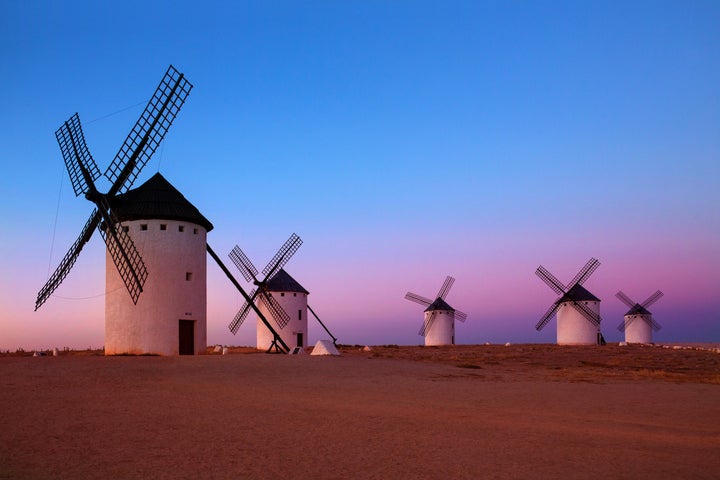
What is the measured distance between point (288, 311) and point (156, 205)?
2177 cm

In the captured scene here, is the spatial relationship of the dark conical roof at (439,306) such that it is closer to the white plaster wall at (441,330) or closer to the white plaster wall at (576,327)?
the white plaster wall at (441,330)

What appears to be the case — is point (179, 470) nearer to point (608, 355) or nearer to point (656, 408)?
point (656, 408)

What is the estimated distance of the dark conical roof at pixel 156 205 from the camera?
87.0 ft

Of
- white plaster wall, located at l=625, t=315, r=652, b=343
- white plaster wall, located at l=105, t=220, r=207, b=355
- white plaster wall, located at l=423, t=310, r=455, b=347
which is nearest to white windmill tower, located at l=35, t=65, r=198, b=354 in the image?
white plaster wall, located at l=105, t=220, r=207, b=355

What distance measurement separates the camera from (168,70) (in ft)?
92.5

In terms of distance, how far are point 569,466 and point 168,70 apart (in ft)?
84.3

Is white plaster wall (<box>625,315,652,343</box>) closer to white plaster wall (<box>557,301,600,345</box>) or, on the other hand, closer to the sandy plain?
white plaster wall (<box>557,301,600,345</box>)

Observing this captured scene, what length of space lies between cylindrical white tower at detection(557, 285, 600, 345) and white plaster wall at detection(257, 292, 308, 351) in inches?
1050

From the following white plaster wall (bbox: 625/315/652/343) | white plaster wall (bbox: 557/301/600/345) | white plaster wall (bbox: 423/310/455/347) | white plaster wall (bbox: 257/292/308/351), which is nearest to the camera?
white plaster wall (bbox: 257/292/308/351)

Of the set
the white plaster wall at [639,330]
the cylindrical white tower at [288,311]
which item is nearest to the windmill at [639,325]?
the white plaster wall at [639,330]

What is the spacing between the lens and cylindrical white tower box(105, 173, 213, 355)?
26.1 meters

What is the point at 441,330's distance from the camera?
65750mm

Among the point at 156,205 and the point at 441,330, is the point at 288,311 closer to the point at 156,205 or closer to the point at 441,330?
the point at 156,205

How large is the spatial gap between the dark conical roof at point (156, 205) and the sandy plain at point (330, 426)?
8006 millimetres
